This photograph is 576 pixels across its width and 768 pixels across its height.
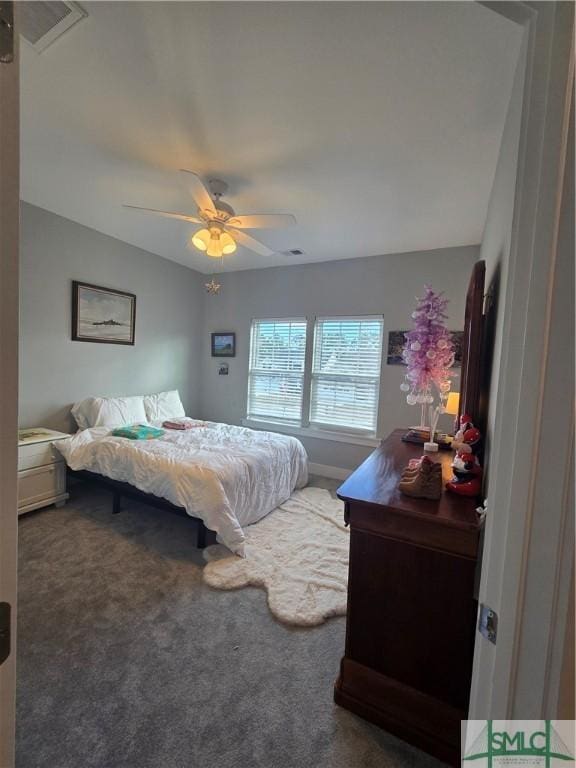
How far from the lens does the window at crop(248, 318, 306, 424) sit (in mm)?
4410

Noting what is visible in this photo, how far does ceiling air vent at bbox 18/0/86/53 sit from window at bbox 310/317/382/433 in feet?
10.6

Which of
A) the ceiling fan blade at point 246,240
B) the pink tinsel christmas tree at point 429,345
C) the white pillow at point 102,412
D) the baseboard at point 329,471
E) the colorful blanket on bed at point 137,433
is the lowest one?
the baseboard at point 329,471

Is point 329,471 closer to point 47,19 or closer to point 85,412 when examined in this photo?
point 85,412

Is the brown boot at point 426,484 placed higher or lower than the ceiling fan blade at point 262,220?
lower

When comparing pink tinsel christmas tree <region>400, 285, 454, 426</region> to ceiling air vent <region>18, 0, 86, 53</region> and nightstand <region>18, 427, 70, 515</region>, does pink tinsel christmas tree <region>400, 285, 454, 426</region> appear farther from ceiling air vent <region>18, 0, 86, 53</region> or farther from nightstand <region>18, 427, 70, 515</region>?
nightstand <region>18, 427, 70, 515</region>

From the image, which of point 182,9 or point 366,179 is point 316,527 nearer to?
point 366,179

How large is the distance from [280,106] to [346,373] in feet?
9.41

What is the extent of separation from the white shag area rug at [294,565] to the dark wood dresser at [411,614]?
551mm

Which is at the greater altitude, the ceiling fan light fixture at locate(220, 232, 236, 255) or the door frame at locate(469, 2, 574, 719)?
the ceiling fan light fixture at locate(220, 232, 236, 255)

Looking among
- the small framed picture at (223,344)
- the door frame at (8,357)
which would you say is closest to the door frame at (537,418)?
the door frame at (8,357)

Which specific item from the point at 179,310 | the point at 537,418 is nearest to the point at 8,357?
the point at 537,418

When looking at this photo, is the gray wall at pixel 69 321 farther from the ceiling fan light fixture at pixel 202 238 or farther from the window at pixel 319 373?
the ceiling fan light fixture at pixel 202 238

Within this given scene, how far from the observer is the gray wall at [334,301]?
139 inches

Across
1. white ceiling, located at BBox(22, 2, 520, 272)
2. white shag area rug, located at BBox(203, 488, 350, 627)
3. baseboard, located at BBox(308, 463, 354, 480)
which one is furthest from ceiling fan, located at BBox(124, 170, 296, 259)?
baseboard, located at BBox(308, 463, 354, 480)
